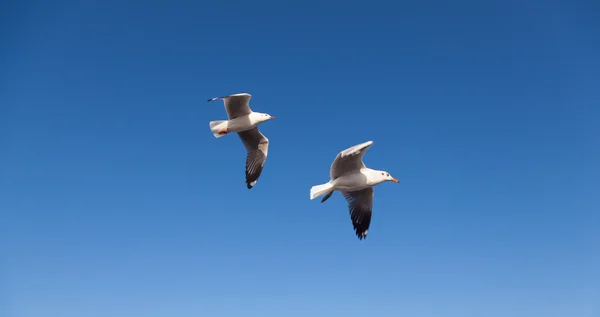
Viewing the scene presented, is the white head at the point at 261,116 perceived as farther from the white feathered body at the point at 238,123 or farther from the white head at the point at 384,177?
the white head at the point at 384,177

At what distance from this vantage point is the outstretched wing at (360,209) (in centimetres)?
1392

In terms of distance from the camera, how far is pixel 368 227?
13.9 metres

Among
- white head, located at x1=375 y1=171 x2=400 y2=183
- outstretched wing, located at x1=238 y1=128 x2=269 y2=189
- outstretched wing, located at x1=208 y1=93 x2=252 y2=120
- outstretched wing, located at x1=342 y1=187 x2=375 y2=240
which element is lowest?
outstretched wing, located at x1=342 y1=187 x2=375 y2=240

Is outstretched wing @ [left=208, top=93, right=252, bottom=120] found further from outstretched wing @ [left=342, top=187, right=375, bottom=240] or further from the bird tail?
outstretched wing @ [left=342, top=187, right=375, bottom=240]

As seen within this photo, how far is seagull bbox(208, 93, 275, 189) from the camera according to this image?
48.0 ft

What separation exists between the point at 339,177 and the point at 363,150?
1162 mm

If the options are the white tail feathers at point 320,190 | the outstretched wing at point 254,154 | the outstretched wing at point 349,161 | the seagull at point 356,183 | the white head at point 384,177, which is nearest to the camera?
the outstretched wing at point 349,161

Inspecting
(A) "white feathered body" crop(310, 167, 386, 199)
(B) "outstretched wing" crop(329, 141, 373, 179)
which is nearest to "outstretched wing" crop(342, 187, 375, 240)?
(A) "white feathered body" crop(310, 167, 386, 199)

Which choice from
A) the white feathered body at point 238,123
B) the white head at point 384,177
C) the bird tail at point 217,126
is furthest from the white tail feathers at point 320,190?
the bird tail at point 217,126

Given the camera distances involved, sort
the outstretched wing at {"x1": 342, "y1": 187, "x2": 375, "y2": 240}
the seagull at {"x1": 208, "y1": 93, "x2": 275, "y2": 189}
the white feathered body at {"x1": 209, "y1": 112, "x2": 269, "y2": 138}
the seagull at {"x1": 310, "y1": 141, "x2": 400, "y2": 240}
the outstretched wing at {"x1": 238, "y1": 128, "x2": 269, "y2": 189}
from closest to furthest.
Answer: the seagull at {"x1": 310, "y1": 141, "x2": 400, "y2": 240}
the outstretched wing at {"x1": 342, "y1": 187, "x2": 375, "y2": 240}
the seagull at {"x1": 208, "y1": 93, "x2": 275, "y2": 189}
the white feathered body at {"x1": 209, "y1": 112, "x2": 269, "y2": 138}
the outstretched wing at {"x1": 238, "y1": 128, "x2": 269, "y2": 189}

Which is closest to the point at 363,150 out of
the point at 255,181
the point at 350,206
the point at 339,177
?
the point at 339,177


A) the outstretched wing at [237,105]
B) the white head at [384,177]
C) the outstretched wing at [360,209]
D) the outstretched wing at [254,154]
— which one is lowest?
the outstretched wing at [360,209]

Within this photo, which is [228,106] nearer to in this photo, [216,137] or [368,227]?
[216,137]

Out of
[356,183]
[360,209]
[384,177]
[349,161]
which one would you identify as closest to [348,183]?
[356,183]
